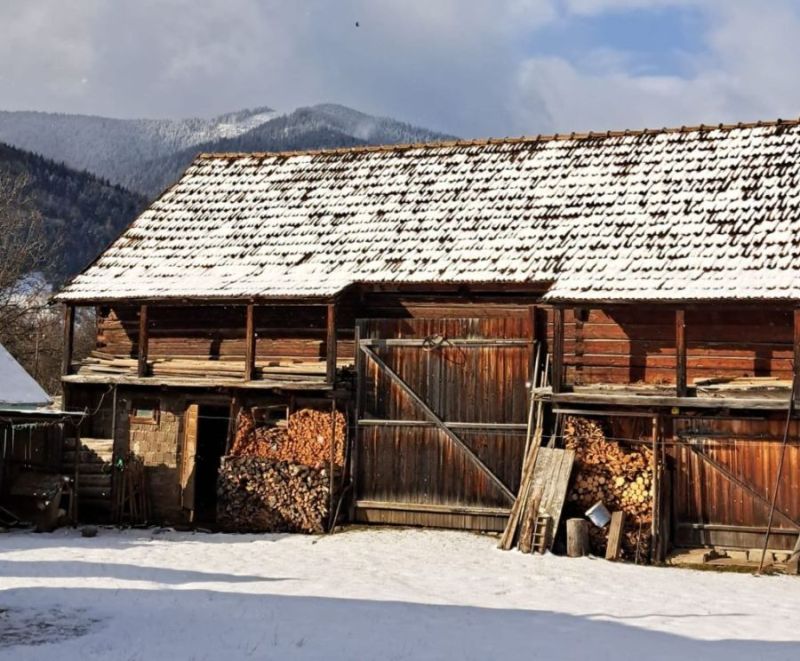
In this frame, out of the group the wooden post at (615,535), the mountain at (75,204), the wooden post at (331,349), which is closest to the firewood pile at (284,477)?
the wooden post at (331,349)

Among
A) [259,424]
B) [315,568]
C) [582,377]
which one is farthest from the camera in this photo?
[259,424]

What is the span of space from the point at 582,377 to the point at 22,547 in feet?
32.1

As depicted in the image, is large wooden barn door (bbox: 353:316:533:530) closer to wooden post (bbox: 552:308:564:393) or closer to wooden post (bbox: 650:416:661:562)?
wooden post (bbox: 552:308:564:393)

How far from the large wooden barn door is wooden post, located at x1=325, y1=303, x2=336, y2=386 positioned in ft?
2.73

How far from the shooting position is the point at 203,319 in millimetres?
22125

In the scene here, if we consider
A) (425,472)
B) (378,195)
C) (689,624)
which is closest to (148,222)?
(378,195)

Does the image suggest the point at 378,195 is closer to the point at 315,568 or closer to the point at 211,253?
the point at 211,253

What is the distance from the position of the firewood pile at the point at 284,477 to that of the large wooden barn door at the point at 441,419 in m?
0.68

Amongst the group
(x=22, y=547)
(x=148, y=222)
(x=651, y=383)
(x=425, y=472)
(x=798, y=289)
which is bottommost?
(x=22, y=547)

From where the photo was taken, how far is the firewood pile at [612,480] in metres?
17.5

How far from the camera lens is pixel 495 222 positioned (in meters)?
21.0

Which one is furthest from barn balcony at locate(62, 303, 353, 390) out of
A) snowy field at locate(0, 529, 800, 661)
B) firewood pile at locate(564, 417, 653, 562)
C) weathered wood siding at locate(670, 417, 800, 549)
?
weathered wood siding at locate(670, 417, 800, 549)

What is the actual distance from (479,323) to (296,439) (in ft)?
13.5

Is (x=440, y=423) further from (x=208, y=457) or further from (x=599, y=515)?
(x=208, y=457)
